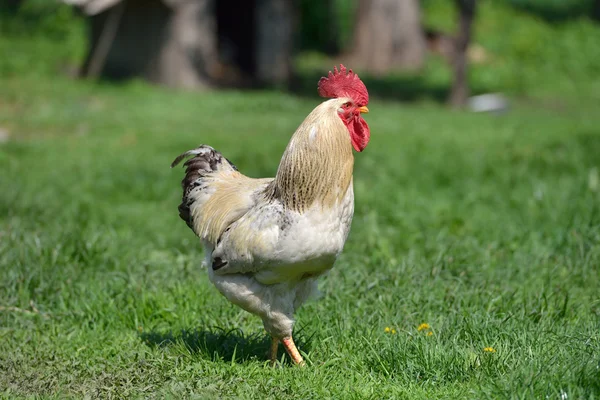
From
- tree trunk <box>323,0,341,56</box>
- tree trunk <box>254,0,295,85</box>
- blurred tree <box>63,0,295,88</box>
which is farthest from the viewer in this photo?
tree trunk <box>323,0,341,56</box>

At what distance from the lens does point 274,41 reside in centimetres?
1677

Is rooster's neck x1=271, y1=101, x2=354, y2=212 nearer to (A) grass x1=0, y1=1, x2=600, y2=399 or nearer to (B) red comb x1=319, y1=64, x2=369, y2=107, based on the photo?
(B) red comb x1=319, y1=64, x2=369, y2=107

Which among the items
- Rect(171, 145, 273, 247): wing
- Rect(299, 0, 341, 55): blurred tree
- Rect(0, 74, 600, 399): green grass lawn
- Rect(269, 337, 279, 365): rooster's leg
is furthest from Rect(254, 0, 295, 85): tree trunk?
Rect(269, 337, 279, 365): rooster's leg

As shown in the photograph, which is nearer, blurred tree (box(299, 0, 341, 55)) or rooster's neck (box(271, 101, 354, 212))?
rooster's neck (box(271, 101, 354, 212))

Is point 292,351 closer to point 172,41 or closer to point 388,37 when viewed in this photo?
point 172,41

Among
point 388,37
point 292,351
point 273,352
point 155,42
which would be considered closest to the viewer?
point 292,351

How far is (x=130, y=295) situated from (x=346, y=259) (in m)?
1.71

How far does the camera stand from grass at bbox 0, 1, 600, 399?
4.07 m

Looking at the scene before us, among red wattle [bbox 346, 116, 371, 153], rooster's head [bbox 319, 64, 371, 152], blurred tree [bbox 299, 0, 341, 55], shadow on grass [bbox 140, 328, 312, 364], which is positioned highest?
blurred tree [bbox 299, 0, 341, 55]

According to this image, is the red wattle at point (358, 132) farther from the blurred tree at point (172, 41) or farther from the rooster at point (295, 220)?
the blurred tree at point (172, 41)

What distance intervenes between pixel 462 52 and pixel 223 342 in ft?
37.1

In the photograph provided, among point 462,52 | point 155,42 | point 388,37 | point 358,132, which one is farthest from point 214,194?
point 388,37

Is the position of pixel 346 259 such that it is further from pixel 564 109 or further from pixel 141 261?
pixel 564 109

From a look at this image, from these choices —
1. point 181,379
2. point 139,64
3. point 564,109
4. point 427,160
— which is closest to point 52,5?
point 139,64
